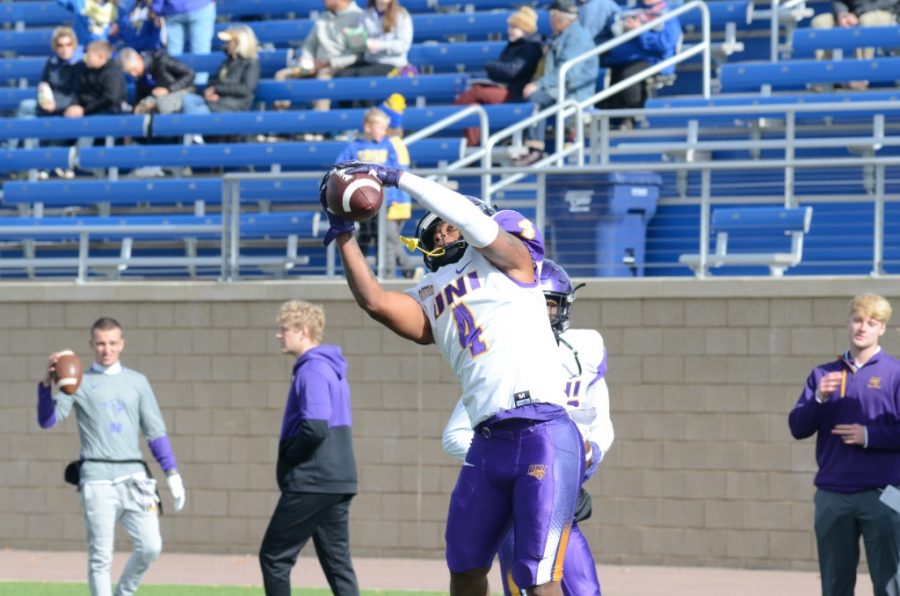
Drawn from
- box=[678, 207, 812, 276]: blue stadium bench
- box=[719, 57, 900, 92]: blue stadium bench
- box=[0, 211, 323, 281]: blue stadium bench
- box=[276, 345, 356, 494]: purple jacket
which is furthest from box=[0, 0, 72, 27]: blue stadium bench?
box=[276, 345, 356, 494]: purple jacket

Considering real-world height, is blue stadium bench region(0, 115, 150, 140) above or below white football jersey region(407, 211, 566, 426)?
above

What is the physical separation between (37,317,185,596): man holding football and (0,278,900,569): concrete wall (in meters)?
3.16

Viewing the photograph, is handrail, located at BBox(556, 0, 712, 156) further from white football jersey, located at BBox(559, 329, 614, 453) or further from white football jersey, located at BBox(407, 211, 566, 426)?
white football jersey, located at BBox(407, 211, 566, 426)

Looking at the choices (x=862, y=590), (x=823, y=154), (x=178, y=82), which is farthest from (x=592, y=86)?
(x=862, y=590)

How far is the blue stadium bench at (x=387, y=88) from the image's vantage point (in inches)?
594

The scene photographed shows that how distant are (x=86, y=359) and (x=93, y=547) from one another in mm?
4177

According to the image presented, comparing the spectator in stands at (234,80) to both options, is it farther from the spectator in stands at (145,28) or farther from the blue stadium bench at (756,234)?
the blue stadium bench at (756,234)

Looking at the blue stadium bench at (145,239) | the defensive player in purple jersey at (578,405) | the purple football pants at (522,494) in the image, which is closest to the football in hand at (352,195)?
the purple football pants at (522,494)

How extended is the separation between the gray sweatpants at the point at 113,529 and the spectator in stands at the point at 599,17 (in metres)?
7.08

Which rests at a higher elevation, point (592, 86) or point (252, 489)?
point (592, 86)

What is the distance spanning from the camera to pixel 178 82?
15.5 metres

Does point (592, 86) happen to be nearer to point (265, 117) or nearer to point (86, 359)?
point (265, 117)

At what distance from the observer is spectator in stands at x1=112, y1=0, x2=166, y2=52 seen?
16234 millimetres

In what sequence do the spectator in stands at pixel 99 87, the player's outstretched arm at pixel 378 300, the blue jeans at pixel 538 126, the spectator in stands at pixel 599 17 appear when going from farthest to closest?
the spectator in stands at pixel 99 87 → the spectator in stands at pixel 599 17 → the blue jeans at pixel 538 126 → the player's outstretched arm at pixel 378 300
